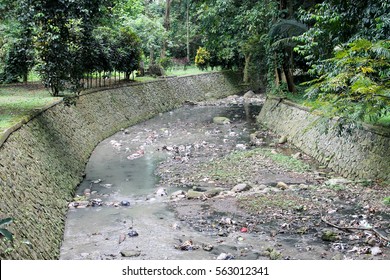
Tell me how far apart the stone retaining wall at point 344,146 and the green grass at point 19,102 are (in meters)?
7.15

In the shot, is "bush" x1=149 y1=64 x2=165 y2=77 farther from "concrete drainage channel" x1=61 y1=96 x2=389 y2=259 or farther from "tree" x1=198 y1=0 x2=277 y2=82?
"concrete drainage channel" x1=61 y1=96 x2=389 y2=259

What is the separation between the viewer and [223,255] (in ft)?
23.6

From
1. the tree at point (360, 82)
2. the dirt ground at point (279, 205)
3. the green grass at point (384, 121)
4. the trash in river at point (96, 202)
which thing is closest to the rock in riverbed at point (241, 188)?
the dirt ground at point (279, 205)

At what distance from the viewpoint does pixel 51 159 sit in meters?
10.9

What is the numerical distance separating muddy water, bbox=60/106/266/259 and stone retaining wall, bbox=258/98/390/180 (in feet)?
7.29

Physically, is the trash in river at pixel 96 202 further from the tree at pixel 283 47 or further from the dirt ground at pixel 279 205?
the tree at pixel 283 47

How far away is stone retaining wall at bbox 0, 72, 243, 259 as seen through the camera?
278 inches

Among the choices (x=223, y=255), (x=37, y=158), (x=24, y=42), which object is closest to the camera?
(x=223, y=255)

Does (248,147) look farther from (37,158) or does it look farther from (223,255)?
(223,255)

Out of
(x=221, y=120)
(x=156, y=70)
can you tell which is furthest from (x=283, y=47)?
(x=156, y=70)

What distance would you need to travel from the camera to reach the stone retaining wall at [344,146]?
10.6 meters

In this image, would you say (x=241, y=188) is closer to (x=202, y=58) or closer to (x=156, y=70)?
(x=156, y=70)
